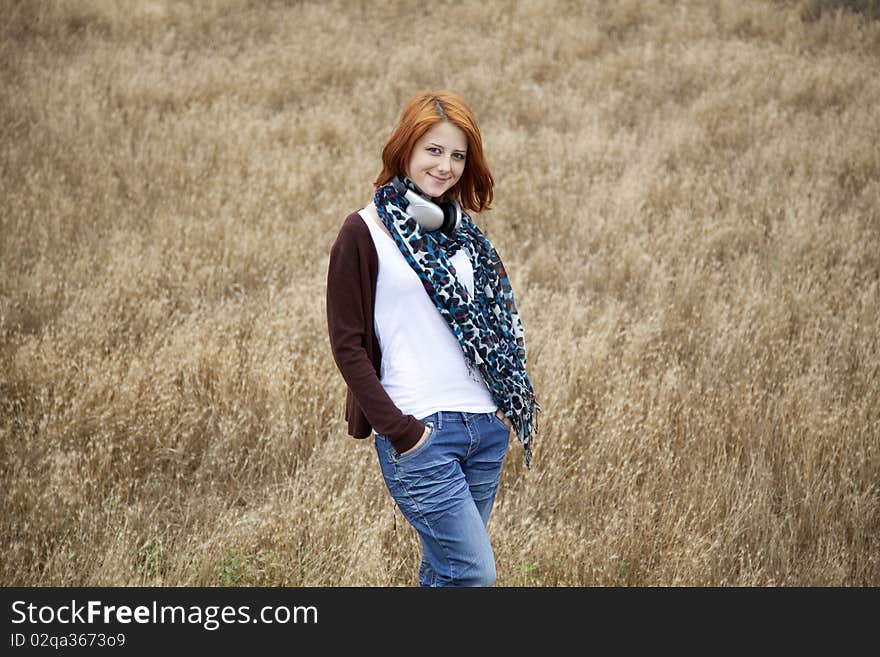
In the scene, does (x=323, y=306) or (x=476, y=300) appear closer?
(x=476, y=300)

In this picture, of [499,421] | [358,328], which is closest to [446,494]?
[499,421]

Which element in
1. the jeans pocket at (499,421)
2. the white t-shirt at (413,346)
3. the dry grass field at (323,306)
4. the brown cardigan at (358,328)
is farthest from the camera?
the dry grass field at (323,306)

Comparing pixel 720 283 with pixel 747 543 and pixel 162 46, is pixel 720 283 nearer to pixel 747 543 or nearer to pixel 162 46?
pixel 747 543

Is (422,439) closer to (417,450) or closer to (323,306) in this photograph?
(417,450)

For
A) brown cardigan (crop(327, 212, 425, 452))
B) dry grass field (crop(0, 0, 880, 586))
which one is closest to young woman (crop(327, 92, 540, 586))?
brown cardigan (crop(327, 212, 425, 452))

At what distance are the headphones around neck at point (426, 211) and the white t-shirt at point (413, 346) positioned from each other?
0.12 metres

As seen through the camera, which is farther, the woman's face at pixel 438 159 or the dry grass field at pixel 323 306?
the dry grass field at pixel 323 306

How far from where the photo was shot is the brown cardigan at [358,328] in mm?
2141

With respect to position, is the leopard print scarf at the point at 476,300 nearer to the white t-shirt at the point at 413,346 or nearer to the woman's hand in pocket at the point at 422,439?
the white t-shirt at the point at 413,346

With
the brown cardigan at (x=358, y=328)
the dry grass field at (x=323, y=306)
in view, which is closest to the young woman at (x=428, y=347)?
A: the brown cardigan at (x=358, y=328)

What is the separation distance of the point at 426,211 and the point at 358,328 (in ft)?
1.43

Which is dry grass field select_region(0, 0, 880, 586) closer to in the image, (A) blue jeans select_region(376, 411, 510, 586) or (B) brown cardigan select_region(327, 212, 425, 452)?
(A) blue jeans select_region(376, 411, 510, 586)

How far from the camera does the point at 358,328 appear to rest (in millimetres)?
2189

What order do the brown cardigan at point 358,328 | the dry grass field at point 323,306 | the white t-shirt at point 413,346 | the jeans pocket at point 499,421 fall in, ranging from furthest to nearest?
1. the dry grass field at point 323,306
2. the jeans pocket at point 499,421
3. the white t-shirt at point 413,346
4. the brown cardigan at point 358,328
